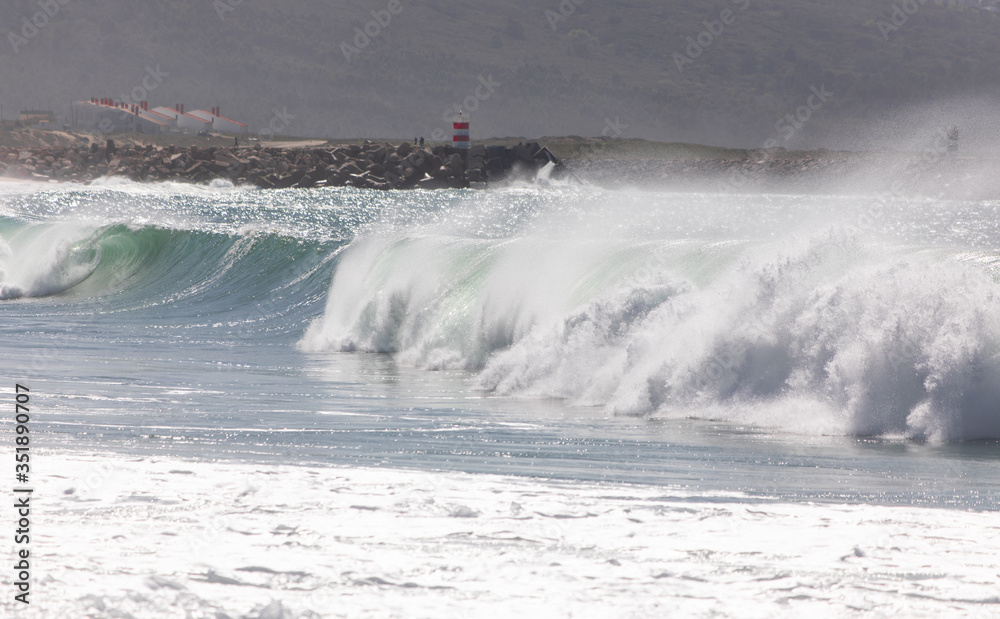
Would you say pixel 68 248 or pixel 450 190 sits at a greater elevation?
pixel 450 190

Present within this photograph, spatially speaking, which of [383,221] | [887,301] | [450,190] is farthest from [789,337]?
[450,190]

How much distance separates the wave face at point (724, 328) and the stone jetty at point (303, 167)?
36351 mm

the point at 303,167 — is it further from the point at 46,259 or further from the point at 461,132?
the point at 46,259

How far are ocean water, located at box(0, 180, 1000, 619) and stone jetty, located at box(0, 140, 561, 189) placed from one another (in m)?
34.7

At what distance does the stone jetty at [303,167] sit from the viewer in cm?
5169

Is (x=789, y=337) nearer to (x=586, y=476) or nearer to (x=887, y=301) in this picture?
(x=887, y=301)

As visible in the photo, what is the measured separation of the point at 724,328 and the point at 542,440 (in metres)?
2.52

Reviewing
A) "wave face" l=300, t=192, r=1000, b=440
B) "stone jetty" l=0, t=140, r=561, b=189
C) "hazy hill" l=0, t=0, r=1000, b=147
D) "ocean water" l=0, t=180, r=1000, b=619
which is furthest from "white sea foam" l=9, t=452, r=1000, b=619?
"hazy hill" l=0, t=0, r=1000, b=147

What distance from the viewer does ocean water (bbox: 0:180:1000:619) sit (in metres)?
4.75

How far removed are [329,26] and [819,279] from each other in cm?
19563

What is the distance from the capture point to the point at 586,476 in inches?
262

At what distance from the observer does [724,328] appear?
963cm

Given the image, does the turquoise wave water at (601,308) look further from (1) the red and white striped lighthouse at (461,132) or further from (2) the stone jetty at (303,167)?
(1) the red and white striped lighthouse at (461,132)

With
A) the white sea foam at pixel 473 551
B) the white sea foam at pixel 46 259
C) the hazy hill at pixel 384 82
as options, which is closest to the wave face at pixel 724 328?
the white sea foam at pixel 473 551
